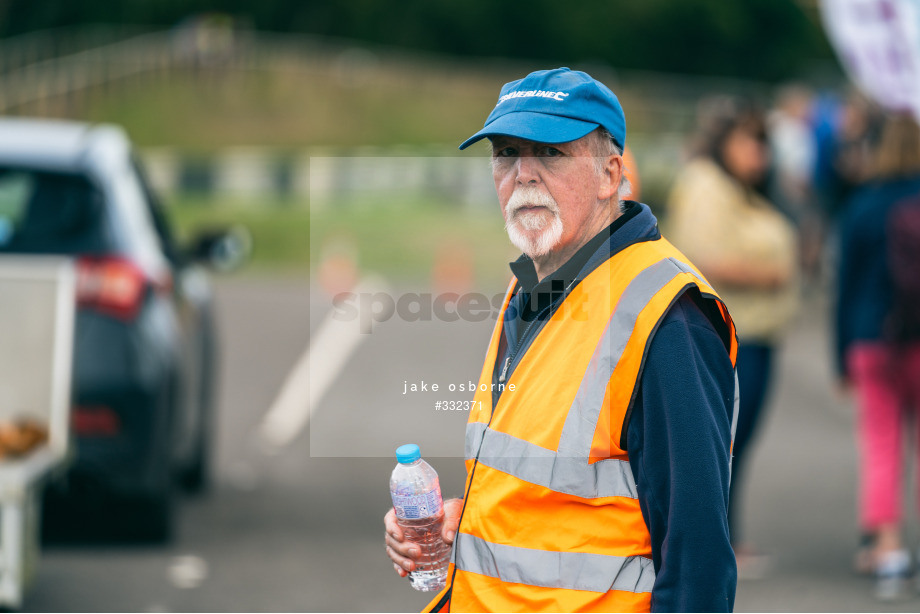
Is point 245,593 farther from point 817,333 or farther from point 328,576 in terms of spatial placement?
point 817,333

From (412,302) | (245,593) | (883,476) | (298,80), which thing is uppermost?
(298,80)

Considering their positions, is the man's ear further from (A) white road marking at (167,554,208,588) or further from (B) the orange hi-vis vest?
(A) white road marking at (167,554,208,588)

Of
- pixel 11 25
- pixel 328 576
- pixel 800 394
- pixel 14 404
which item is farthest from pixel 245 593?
pixel 11 25

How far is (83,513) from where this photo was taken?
6961mm

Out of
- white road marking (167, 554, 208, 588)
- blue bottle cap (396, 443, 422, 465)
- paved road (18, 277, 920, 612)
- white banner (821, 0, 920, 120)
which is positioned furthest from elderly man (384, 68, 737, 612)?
white banner (821, 0, 920, 120)

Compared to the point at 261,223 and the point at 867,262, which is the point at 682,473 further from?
the point at 261,223

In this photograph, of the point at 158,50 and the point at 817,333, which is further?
the point at 158,50

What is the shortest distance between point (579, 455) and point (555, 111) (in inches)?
24.4

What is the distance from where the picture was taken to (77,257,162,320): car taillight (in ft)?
20.2

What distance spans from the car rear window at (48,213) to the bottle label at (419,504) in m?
3.87

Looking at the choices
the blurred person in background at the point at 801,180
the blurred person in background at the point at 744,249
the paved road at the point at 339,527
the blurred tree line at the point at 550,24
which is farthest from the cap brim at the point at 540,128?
the blurred tree line at the point at 550,24

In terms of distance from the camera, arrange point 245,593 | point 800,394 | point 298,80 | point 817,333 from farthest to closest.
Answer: point 298,80
point 817,333
point 800,394
point 245,593

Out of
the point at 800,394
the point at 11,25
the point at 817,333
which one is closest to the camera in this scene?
the point at 800,394

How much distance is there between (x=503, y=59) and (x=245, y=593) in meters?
59.1
